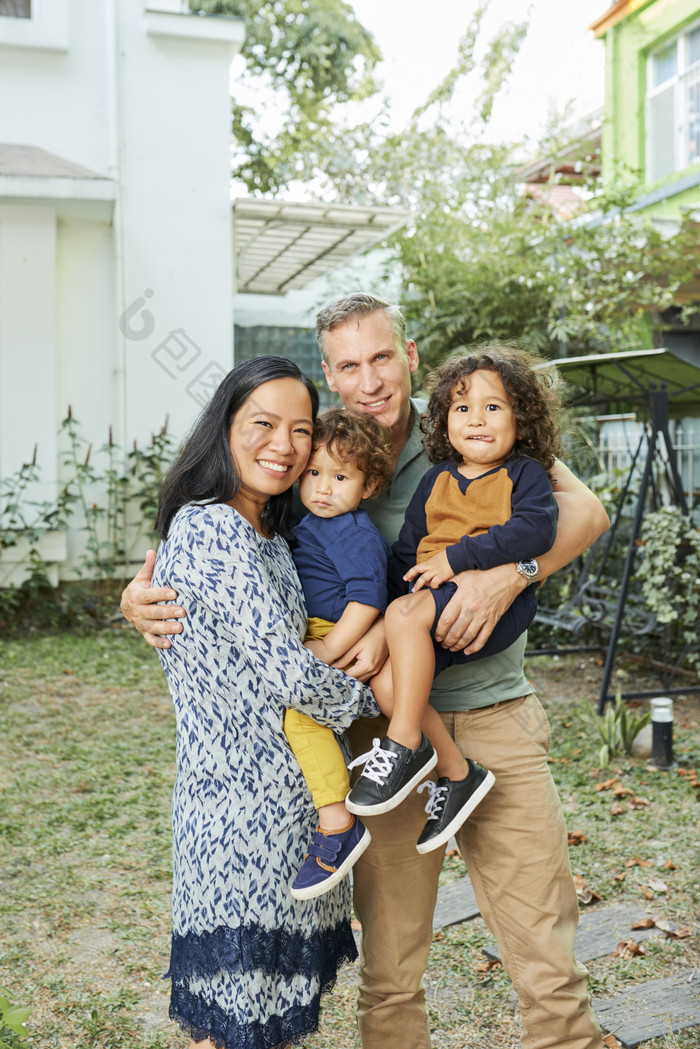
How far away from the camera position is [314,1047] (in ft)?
8.91

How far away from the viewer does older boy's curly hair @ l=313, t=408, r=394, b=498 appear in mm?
2057

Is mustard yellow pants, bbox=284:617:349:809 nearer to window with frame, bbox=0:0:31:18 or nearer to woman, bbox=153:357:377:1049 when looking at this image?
woman, bbox=153:357:377:1049

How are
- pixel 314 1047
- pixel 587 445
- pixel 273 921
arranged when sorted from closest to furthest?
pixel 273 921 < pixel 314 1047 < pixel 587 445

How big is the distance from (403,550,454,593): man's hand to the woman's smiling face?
38cm

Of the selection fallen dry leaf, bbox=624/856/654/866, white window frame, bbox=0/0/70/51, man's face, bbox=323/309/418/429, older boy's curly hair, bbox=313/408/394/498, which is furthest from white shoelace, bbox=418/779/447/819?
white window frame, bbox=0/0/70/51

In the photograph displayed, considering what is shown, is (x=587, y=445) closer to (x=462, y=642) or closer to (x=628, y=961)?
(x=628, y=961)

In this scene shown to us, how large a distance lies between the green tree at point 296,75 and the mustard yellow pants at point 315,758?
1511 cm

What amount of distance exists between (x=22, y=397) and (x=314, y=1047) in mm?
6216

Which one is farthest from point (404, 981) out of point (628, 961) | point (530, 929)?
point (628, 961)

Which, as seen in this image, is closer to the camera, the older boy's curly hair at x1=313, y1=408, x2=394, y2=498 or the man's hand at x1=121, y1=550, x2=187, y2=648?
the man's hand at x1=121, y1=550, x2=187, y2=648

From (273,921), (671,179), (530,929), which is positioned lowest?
(530,929)

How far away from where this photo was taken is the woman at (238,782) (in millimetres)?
1716

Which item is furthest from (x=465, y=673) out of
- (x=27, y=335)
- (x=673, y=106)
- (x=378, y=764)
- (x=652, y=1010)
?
(x=673, y=106)

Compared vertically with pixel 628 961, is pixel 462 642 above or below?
above
